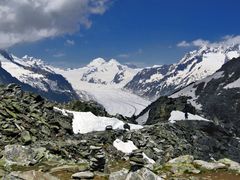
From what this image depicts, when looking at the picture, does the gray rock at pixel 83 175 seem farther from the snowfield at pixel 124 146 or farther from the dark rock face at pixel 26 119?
the snowfield at pixel 124 146

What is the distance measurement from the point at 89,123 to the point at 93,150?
70.9m

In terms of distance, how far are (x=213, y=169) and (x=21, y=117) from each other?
158ft

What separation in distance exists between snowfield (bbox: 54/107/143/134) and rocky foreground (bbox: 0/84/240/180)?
2.64 meters

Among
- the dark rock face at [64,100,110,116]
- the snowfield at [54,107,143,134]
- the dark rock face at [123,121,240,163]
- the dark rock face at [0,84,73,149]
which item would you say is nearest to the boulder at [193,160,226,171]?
the dark rock face at [123,121,240,163]

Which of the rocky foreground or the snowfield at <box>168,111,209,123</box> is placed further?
the snowfield at <box>168,111,209,123</box>

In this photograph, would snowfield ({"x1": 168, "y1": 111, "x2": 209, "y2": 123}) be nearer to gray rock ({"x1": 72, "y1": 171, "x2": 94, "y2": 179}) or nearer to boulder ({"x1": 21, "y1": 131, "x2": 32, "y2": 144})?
boulder ({"x1": 21, "y1": 131, "x2": 32, "y2": 144})

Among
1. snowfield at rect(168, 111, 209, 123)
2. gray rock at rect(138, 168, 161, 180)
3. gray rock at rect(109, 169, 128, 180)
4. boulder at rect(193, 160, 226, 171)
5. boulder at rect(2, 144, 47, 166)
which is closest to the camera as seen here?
gray rock at rect(138, 168, 161, 180)

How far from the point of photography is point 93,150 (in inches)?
1652

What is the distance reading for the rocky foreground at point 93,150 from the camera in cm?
3906

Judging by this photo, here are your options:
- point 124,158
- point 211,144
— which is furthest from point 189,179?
point 211,144

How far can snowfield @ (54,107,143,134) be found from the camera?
108 meters

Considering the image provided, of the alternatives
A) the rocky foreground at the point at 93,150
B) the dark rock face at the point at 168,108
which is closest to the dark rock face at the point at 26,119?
the rocky foreground at the point at 93,150

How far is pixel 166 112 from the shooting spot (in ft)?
568

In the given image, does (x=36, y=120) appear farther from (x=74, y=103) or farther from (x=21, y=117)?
(x=74, y=103)
